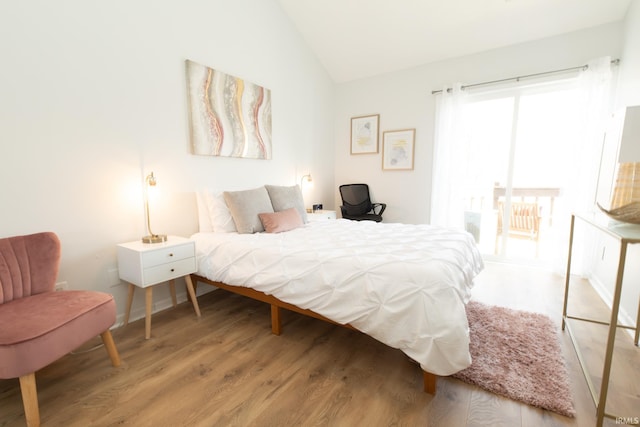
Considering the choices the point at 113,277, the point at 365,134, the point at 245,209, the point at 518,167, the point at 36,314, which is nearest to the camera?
the point at 36,314

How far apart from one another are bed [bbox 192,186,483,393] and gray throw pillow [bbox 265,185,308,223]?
0.17 m

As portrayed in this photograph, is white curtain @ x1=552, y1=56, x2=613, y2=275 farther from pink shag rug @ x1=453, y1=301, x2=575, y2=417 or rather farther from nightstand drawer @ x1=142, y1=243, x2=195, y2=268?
nightstand drawer @ x1=142, y1=243, x2=195, y2=268

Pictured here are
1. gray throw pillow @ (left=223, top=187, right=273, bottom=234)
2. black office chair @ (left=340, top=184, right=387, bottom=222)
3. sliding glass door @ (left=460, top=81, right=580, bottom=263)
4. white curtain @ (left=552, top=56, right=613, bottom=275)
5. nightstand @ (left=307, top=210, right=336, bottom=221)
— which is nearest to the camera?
gray throw pillow @ (left=223, top=187, right=273, bottom=234)

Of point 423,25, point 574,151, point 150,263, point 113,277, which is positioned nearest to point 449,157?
point 574,151

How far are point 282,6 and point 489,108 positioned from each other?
2981mm

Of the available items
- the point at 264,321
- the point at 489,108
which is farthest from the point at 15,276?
the point at 489,108

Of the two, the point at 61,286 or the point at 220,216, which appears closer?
the point at 61,286

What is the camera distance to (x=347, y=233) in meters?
2.64

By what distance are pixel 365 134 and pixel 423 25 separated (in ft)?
5.23

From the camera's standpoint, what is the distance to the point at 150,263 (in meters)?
2.04

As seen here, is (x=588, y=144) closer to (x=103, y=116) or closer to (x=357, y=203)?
(x=357, y=203)

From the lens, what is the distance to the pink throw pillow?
107 inches

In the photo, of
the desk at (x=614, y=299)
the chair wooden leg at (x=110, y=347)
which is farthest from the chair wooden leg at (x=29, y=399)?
the desk at (x=614, y=299)

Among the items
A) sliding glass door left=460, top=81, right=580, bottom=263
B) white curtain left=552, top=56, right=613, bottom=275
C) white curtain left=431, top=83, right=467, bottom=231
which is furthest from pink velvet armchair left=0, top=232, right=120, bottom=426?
white curtain left=552, top=56, right=613, bottom=275
